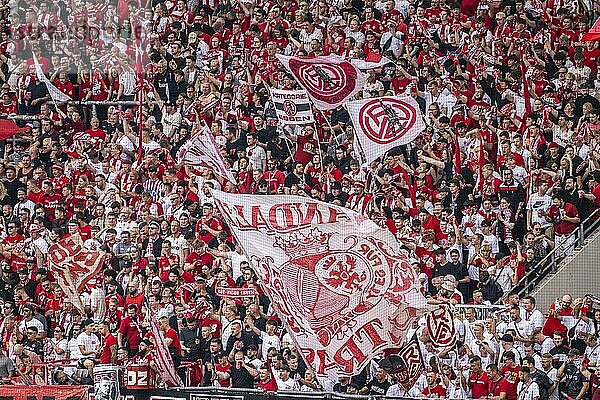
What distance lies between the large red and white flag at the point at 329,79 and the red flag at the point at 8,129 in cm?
246

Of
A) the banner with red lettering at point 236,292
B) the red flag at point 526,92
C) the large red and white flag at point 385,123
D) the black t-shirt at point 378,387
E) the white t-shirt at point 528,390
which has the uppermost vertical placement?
the red flag at point 526,92

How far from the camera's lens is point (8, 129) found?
977 centimetres

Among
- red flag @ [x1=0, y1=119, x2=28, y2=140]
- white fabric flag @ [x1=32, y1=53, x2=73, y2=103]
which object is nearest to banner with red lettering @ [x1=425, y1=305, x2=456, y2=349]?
white fabric flag @ [x1=32, y1=53, x2=73, y2=103]

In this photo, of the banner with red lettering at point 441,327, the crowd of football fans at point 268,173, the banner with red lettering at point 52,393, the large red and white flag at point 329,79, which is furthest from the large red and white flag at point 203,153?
the banner with red lettering at point 52,393

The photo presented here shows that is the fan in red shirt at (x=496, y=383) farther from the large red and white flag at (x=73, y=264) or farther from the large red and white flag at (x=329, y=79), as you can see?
the large red and white flag at (x=73, y=264)

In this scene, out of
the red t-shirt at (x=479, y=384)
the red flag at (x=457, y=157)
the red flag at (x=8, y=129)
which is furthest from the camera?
the red flag at (x=8, y=129)

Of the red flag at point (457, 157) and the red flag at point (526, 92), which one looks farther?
the red flag at point (526, 92)

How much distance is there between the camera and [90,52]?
10.0m

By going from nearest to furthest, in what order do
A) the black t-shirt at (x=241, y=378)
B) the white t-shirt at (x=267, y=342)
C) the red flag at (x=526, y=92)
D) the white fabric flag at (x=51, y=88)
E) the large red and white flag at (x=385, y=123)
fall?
the black t-shirt at (x=241, y=378)
the white t-shirt at (x=267, y=342)
the red flag at (x=526, y=92)
the large red and white flag at (x=385, y=123)
the white fabric flag at (x=51, y=88)

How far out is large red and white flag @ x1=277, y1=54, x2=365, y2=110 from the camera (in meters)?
9.26

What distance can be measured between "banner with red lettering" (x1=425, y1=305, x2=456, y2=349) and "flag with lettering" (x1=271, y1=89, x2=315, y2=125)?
209 cm

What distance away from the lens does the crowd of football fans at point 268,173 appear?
26.3ft

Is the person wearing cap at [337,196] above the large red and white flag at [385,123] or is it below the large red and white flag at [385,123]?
below

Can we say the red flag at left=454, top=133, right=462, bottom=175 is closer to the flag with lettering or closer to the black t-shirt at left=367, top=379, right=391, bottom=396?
the flag with lettering
